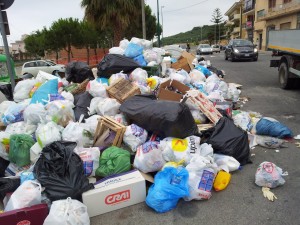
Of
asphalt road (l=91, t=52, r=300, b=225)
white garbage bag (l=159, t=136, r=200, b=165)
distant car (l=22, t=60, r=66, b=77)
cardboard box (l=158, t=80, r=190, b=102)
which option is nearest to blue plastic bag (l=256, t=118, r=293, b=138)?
asphalt road (l=91, t=52, r=300, b=225)

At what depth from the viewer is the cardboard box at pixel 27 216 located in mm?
2469

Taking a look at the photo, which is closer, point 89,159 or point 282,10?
point 89,159

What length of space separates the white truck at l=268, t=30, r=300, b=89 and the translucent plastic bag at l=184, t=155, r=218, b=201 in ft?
15.8

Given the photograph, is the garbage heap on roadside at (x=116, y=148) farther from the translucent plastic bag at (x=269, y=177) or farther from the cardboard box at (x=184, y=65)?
the cardboard box at (x=184, y=65)

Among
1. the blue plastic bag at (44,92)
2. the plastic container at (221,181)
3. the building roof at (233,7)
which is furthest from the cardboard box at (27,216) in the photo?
the building roof at (233,7)

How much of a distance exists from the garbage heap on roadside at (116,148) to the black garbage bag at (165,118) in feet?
0.04

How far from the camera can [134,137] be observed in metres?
3.63

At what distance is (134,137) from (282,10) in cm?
2956

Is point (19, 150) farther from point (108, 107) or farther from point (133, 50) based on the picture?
point (133, 50)

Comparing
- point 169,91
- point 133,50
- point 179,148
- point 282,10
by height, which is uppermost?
point 282,10

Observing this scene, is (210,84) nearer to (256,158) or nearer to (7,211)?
(256,158)

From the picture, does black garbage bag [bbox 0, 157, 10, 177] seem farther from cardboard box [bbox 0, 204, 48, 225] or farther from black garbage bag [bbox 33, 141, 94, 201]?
cardboard box [bbox 0, 204, 48, 225]

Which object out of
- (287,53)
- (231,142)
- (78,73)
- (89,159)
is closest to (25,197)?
(89,159)

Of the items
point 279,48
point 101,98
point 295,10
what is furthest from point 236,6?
point 101,98
